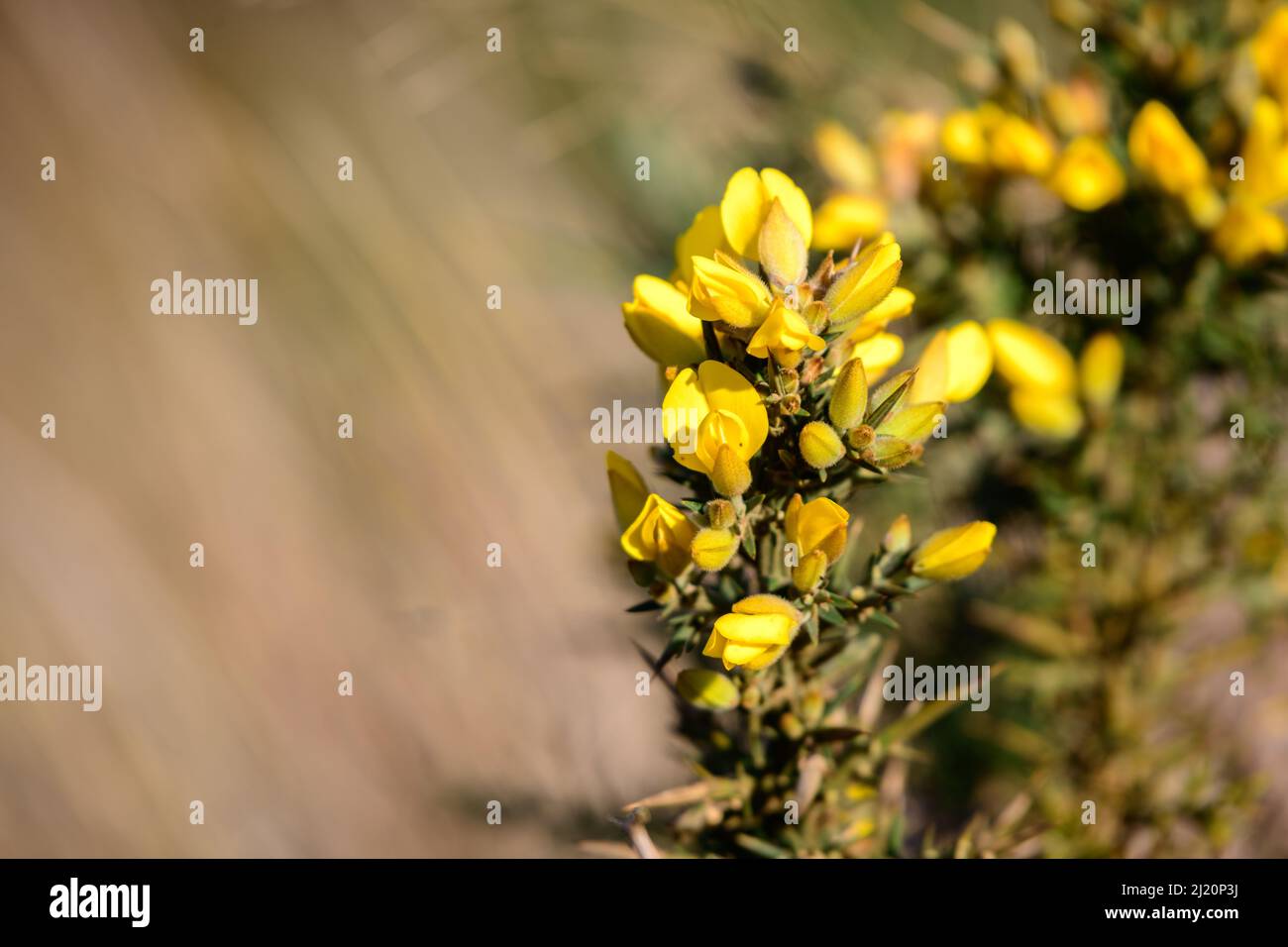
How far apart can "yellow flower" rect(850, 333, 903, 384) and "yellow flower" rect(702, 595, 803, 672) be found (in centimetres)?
13

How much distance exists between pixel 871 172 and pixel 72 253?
4.94 feet

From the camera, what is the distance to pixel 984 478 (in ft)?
2.42

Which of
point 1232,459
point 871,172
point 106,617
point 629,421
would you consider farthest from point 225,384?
point 1232,459

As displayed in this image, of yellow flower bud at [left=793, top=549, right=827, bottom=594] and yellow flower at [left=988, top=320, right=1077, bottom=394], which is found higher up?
yellow flower at [left=988, top=320, right=1077, bottom=394]

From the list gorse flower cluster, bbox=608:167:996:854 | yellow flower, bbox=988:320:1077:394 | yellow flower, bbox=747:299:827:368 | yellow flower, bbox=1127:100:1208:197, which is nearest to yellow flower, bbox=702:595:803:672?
gorse flower cluster, bbox=608:167:996:854

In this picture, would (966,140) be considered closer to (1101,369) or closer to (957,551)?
(1101,369)

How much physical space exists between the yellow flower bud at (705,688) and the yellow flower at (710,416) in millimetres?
107

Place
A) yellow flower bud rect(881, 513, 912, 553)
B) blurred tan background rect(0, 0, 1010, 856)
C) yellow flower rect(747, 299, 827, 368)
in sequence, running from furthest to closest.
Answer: blurred tan background rect(0, 0, 1010, 856), yellow flower bud rect(881, 513, 912, 553), yellow flower rect(747, 299, 827, 368)

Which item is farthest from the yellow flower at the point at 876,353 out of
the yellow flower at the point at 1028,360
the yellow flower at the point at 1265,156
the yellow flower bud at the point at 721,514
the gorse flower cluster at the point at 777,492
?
the yellow flower at the point at 1265,156

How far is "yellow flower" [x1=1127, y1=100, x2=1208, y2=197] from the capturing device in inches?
23.1

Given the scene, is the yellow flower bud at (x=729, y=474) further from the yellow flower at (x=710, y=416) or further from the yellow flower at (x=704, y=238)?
the yellow flower at (x=704, y=238)

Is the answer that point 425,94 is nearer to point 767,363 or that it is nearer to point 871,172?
point 871,172

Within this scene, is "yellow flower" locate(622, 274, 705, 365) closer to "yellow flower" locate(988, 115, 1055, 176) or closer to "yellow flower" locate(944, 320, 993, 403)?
"yellow flower" locate(944, 320, 993, 403)

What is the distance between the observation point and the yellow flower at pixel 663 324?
40cm
